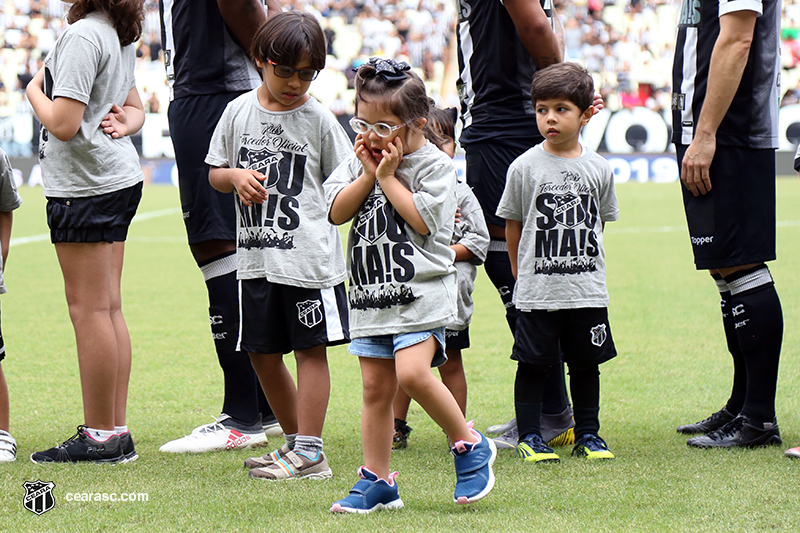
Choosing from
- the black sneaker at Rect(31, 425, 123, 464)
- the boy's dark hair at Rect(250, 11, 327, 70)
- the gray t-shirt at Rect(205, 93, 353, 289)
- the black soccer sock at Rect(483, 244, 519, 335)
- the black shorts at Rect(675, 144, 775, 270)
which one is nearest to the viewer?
the boy's dark hair at Rect(250, 11, 327, 70)

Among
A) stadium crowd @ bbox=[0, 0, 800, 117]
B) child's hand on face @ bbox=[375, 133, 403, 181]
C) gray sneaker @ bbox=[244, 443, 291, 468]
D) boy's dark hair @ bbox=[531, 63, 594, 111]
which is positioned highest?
stadium crowd @ bbox=[0, 0, 800, 117]

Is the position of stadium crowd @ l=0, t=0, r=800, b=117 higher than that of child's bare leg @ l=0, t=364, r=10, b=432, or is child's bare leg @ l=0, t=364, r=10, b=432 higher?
stadium crowd @ l=0, t=0, r=800, b=117

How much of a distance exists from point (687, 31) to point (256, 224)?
71.6 inches

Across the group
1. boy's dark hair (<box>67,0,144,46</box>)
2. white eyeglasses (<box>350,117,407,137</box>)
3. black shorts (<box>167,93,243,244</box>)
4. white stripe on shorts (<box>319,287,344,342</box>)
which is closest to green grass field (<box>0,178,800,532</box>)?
white stripe on shorts (<box>319,287,344,342</box>)

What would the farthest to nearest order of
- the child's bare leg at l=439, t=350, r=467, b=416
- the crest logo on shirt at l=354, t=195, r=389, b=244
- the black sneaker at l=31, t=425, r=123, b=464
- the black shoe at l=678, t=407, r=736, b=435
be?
the black shoe at l=678, t=407, r=736, b=435
the child's bare leg at l=439, t=350, r=467, b=416
the black sneaker at l=31, t=425, r=123, b=464
the crest logo on shirt at l=354, t=195, r=389, b=244

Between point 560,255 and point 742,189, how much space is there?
0.77 metres

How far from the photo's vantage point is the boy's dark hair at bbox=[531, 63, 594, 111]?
10.6 feet

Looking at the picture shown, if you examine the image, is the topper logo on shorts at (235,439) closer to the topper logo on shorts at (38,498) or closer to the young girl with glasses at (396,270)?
the topper logo on shorts at (38,498)

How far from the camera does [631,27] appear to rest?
83.4ft

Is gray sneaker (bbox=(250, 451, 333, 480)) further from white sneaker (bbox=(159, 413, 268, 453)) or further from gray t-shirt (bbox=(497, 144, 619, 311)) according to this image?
gray t-shirt (bbox=(497, 144, 619, 311))

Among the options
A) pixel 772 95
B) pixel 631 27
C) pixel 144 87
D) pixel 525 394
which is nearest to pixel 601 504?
pixel 525 394

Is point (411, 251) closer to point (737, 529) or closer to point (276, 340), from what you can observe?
point (276, 340)

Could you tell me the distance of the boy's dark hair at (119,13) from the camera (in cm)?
322

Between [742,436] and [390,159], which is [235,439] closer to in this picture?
[390,159]
